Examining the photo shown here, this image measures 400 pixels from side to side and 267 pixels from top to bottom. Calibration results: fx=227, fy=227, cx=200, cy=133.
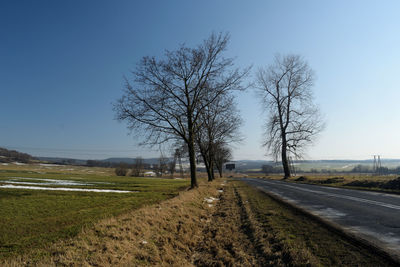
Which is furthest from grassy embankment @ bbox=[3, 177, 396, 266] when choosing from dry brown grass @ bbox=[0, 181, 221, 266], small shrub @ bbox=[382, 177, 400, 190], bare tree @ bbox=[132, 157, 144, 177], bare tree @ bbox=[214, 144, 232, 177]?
bare tree @ bbox=[132, 157, 144, 177]

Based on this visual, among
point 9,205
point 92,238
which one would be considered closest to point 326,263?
point 92,238

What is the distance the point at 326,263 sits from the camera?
4.06 metres

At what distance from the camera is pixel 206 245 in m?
6.20

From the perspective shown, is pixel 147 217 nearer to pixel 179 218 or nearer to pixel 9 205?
pixel 179 218

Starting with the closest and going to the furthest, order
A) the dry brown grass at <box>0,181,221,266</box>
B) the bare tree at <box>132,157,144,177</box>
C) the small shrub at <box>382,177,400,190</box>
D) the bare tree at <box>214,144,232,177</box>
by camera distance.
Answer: the dry brown grass at <box>0,181,221,266</box> < the small shrub at <box>382,177,400,190</box> < the bare tree at <box>214,144,232,177</box> < the bare tree at <box>132,157,144,177</box>

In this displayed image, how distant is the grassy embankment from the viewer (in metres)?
4.31

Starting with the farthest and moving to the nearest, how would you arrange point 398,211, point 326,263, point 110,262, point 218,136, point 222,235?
point 218,136
point 398,211
point 222,235
point 110,262
point 326,263

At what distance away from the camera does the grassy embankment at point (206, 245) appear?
431 centimetres

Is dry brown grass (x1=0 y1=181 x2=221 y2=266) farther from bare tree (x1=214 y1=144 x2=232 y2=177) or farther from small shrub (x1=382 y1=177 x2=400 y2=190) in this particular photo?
bare tree (x1=214 y1=144 x2=232 y2=177)

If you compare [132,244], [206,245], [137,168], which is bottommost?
[137,168]

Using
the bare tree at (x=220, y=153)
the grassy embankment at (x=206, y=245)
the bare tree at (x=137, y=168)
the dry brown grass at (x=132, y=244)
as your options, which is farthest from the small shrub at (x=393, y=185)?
the bare tree at (x=137, y=168)

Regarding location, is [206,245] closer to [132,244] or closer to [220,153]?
[132,244]

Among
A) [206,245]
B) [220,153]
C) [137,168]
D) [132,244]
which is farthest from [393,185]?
[137,168]

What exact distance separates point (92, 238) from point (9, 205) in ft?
31.3
